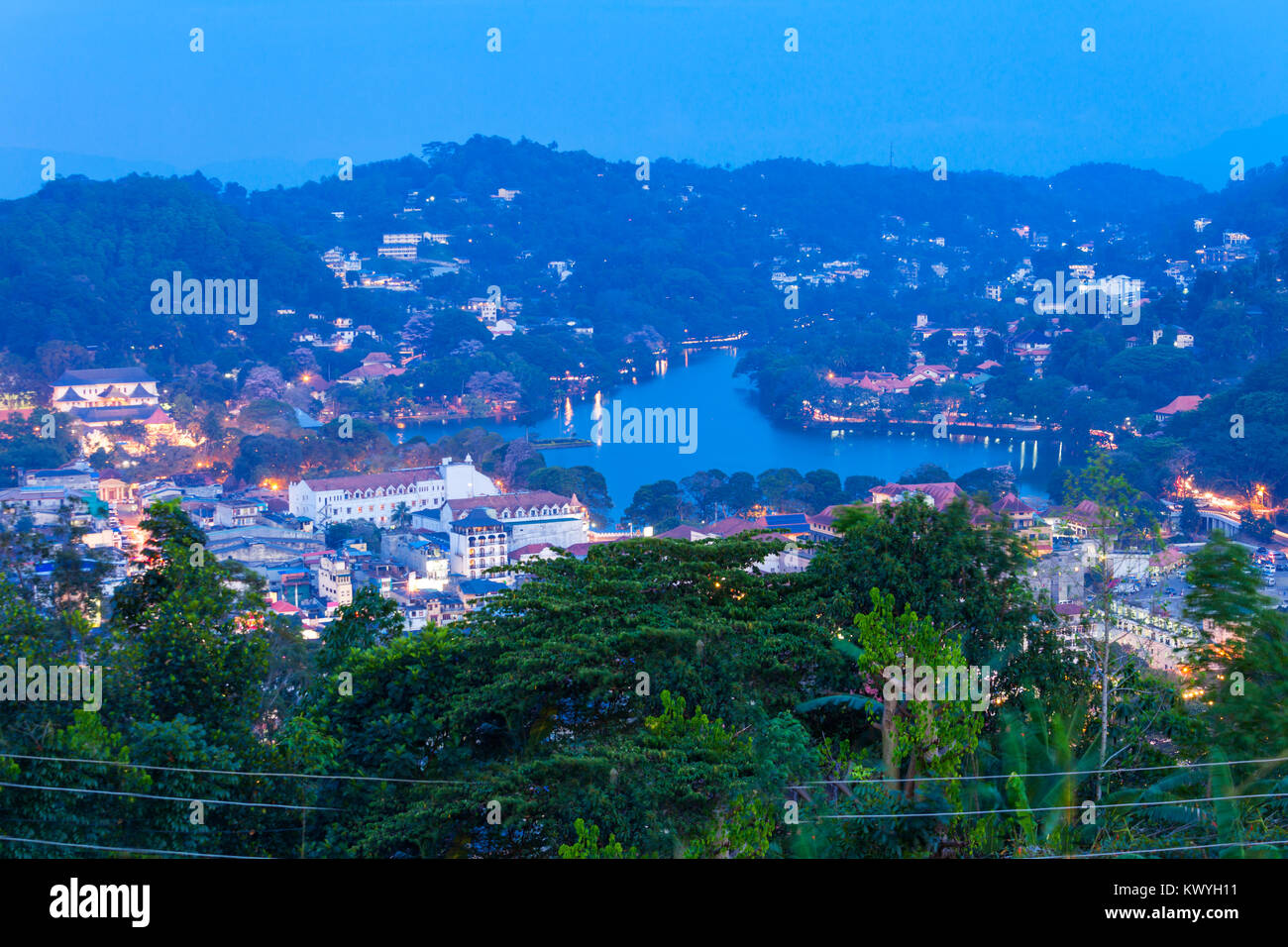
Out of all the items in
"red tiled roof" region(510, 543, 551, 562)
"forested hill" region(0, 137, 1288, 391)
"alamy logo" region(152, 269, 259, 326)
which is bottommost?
"red tiled roof" region(510, 543, 551, 562)

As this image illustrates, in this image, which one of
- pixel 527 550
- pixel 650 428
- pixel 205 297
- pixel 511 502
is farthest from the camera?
pixel 205 297

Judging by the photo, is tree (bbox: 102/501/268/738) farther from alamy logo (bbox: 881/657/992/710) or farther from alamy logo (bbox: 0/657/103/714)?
alamy logo (bbox: 881/657/992/710)

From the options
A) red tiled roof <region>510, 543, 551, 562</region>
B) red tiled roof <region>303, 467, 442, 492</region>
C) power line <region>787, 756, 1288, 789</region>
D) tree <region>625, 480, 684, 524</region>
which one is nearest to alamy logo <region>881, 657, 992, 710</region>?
power line <region>787, 756, 1288, 789</region>

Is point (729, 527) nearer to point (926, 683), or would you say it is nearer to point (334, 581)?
point (334, 581)
